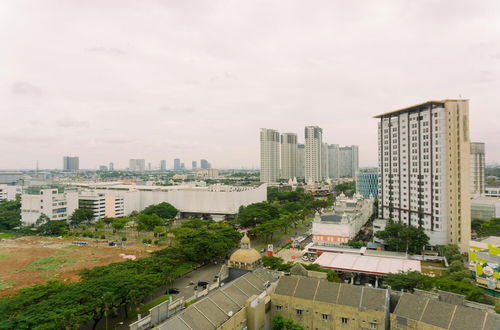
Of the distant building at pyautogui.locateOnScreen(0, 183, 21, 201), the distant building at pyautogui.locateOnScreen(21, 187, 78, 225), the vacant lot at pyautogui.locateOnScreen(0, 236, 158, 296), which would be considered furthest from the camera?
the distant building at pyautogui.locateOnScreen(0, 183, 21, 201)

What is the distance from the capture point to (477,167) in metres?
88.7

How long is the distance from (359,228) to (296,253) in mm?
18568

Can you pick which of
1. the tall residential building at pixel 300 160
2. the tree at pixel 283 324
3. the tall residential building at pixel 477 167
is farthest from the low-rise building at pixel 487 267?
the tall residential building at pixel 300 160

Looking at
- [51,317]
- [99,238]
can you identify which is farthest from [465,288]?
[99,238]

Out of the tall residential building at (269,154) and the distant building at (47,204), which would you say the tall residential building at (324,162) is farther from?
the distant building at (47,204)

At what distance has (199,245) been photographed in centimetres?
4056

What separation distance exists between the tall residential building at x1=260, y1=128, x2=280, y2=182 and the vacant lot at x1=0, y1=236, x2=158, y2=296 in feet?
362

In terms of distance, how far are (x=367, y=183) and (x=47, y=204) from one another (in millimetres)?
91406

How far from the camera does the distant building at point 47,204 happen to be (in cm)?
7494

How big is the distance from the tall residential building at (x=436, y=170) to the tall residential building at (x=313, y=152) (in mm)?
93478

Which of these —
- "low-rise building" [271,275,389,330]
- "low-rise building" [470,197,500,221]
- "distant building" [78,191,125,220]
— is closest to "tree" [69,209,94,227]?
"distant building" [78,191,125,220]

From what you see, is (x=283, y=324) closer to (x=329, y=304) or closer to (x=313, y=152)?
(x=329, y=304)

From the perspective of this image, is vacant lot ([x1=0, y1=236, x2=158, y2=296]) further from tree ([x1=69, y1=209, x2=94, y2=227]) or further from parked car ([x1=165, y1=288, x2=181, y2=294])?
parked car ([x1=165, y1=288, x2=181, y2=294])

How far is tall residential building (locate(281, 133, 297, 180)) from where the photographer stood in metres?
171
